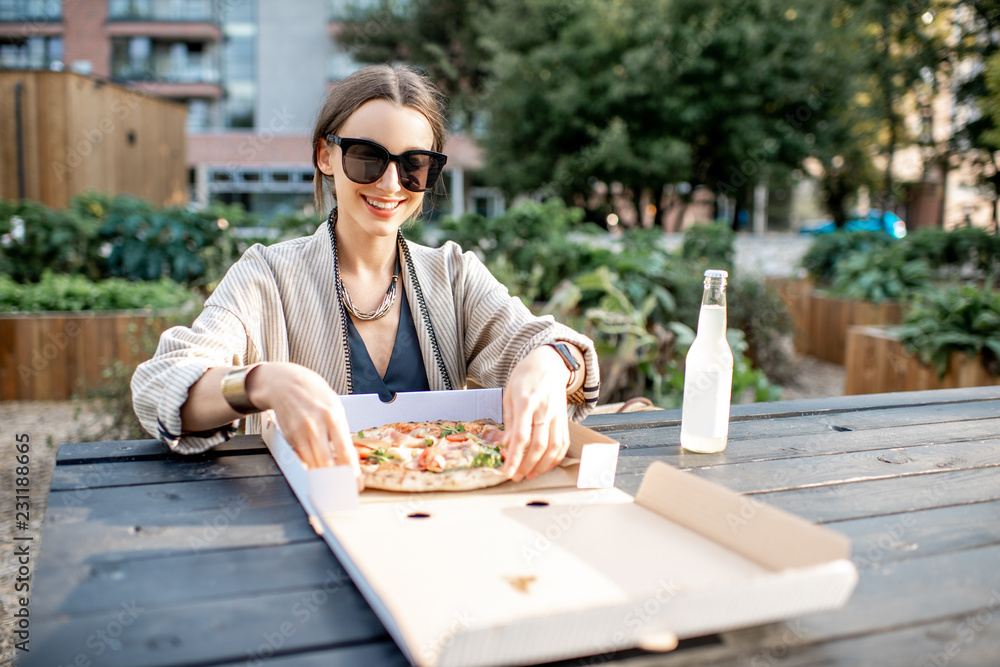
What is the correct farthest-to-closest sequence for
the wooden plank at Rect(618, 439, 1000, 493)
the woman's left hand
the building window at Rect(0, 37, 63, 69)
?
1. the building window at Rect(0, 37, 63, 69)
2. the wooden plank at Rect(618, 439, 1000, 493)
3. the woman's left hand

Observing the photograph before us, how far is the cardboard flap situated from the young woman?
21 cm

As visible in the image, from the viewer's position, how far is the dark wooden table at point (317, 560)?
0.75 meters

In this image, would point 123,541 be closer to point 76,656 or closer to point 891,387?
point 76,656

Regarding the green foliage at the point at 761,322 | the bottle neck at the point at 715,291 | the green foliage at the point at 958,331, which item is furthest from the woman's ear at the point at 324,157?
the green foliage at the point at 761,322

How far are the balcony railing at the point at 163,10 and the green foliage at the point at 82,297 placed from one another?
22669 mm

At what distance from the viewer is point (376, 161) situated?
1.63 metres

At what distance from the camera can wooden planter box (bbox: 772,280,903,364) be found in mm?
6574

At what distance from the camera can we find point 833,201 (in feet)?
52.6

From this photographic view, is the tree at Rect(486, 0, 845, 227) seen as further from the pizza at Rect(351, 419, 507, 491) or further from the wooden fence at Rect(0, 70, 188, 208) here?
the pizza at Rect(351, 419, 507, 491)

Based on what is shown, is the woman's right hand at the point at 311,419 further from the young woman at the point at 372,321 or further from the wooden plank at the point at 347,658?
the wooden plank at the point at 347,658

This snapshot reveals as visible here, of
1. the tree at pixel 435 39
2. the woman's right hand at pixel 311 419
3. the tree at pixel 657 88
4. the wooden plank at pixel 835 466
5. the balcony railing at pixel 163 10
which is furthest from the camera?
the balcony railing at pixel 163 10

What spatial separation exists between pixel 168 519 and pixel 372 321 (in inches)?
35.0
